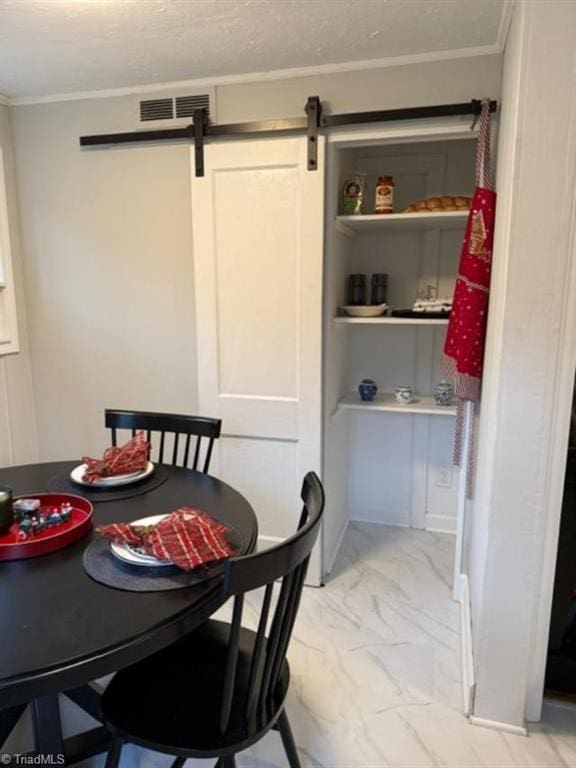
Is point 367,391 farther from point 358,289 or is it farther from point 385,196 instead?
point 385,196

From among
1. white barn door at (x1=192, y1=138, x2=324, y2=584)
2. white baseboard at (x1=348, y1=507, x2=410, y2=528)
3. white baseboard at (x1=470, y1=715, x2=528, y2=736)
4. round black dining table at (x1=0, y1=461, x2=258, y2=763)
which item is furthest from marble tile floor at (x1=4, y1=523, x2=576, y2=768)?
round black dining table at (x1=0, y1=461, x2=258, y2=763)

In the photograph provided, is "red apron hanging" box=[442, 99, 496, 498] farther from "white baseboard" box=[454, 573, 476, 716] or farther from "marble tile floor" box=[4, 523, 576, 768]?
"marble tile floor" box=[4, 523, 576, 768]

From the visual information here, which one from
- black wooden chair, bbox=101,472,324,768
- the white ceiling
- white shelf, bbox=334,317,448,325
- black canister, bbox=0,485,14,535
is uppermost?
the white ceiling

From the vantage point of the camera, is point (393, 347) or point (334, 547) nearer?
point (334, 547)

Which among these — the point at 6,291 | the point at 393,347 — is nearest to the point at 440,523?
the point at 393,347

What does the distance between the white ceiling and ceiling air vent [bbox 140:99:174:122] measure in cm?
10

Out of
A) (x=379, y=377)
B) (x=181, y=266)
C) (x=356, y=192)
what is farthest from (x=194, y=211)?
(x=379, y=377)

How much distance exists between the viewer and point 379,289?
281 cm

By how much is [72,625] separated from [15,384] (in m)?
2.13

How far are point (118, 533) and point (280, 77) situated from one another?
2.08 meters

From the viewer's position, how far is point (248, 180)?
2.39m

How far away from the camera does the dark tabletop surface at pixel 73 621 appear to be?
97 cm

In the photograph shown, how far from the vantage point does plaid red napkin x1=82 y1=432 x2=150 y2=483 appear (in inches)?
70.3

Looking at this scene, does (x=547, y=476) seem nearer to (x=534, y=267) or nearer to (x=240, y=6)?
(x=534, y=267)
